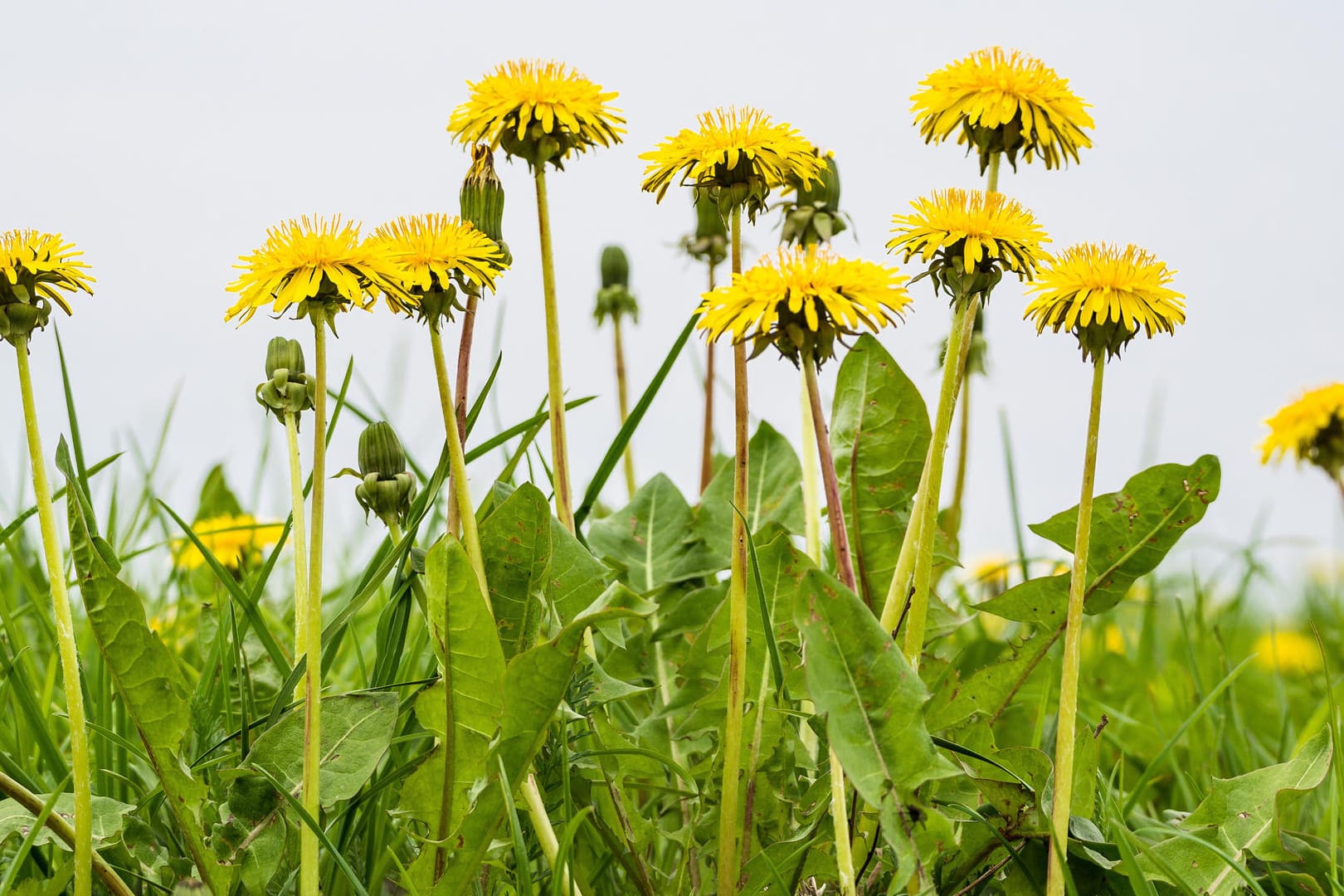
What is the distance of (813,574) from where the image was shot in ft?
4.15

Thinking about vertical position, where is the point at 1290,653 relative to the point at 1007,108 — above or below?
below

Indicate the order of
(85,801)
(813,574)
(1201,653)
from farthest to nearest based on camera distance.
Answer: (1201,653) < (85,801) < (813,574)

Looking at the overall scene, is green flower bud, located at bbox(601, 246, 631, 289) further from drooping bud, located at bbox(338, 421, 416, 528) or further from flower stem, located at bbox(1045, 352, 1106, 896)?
flower stem, located at bbox(1045, 352, 1106, 896)

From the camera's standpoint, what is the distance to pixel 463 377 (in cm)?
167

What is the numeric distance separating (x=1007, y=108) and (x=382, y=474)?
35.9 inches

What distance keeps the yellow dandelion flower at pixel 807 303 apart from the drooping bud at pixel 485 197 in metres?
0.39

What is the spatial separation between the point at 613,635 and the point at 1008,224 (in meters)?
0.83

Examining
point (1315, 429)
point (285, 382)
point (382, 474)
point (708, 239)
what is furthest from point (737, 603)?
point (1315, 429)

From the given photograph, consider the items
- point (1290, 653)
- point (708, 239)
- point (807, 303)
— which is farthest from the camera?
point (1290, 653)

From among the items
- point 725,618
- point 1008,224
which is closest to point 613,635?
point 725,618

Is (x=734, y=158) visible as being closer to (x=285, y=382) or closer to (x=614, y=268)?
(x=285, y=382)

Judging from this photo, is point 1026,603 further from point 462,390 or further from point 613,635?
point 462,390

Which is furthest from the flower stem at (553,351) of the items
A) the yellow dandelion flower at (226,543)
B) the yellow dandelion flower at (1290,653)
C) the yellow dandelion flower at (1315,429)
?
the yellow dandelion flower at (1290,653)

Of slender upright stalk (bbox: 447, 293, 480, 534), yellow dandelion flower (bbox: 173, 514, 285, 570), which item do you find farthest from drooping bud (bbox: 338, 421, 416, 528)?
yellow dandelion flower (bbox: 173, 514, 285, 570)
